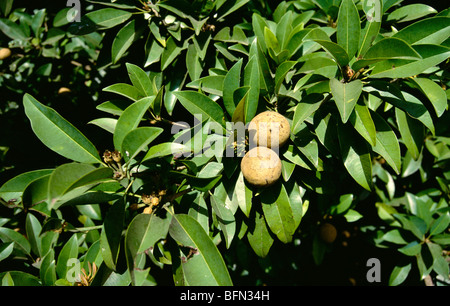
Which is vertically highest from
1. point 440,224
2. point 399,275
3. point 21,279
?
point 21,279

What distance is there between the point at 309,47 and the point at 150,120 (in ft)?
2.40

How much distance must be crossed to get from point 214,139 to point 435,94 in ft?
2.47

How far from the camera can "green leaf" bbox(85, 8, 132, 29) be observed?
4.21ft

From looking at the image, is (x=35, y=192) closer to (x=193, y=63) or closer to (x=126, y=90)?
(x=126, y=90)

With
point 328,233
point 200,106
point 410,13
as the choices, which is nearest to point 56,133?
point 200,106

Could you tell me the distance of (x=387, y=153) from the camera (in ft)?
3.33

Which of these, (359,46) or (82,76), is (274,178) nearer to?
(359,46)

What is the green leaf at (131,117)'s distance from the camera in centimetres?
95

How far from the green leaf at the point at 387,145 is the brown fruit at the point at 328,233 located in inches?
28.5

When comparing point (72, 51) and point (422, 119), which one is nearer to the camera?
point (422, 119)

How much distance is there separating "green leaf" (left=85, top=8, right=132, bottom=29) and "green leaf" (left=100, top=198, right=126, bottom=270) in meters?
0.81

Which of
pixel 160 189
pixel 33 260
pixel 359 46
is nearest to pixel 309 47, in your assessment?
pixel 359 46

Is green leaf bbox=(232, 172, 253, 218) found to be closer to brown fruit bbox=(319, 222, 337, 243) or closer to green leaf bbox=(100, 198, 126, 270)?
green leaf bbox=(100, 198, 126, 270)

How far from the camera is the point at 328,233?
64.2 inches
